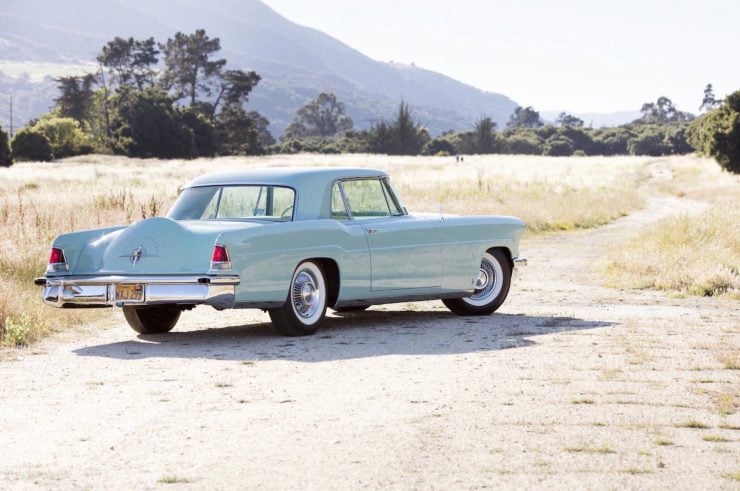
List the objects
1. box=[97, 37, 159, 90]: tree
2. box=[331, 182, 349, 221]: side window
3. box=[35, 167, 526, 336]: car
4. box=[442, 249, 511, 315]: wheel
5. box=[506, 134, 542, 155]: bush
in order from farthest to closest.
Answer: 1. box=[506, 134, 542, 155]: bush
2. box=[97, 37, 159, 90]: tree
3. box=[442, 249, 511, 315]: wheel
4. box=[331, 182, 349, 221]: side window
5. box=[35, 167, 526, 336]: car

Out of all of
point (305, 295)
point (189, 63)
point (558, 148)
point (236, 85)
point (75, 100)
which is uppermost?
point (189, 63)

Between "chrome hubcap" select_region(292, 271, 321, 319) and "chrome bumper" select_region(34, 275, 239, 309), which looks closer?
"chrome bumper" select_region(34, 275, 239, 309)

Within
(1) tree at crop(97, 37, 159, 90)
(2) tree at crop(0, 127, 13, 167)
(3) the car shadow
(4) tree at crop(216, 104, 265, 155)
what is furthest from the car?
(1) tree at crop(97, 37, 159, 90)

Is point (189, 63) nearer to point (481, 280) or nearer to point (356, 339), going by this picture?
point (481, 280)

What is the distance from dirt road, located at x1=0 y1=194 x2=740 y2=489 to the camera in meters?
5.75

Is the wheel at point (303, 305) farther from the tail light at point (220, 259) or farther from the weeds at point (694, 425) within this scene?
the weeds at point (694, 425)

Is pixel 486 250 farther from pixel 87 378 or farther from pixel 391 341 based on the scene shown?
pixel 87 378

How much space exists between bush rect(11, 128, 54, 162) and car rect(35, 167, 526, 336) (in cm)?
7991

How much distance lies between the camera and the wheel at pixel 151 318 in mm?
11656

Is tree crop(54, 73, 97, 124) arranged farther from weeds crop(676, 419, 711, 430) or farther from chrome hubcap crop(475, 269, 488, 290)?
weeds crop(676, 419, 711, 430)

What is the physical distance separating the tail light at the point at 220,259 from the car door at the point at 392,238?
1.72m

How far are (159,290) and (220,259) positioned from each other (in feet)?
1.94

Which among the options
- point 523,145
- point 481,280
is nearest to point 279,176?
point 481,280

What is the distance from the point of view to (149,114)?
9588 centimetres
